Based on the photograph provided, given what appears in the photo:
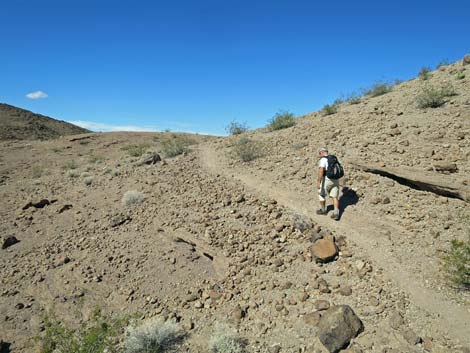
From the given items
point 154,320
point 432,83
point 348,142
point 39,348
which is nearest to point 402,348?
point 154,320

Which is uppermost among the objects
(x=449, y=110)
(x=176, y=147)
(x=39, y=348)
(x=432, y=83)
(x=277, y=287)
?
(x=432, y=83)

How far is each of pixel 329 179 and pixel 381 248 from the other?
6.23 feet

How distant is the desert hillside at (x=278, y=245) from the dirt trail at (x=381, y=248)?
3cm

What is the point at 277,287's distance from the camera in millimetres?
5594

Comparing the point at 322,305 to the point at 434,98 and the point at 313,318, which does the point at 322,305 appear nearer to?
the point at 313,318

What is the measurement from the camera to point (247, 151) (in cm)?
1184

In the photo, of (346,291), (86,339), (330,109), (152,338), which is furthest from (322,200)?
(330,109)

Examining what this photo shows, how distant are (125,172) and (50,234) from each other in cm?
451

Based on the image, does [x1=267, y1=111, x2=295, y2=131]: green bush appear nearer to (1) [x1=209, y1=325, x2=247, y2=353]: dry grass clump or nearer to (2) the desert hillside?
(2) the desert hillside

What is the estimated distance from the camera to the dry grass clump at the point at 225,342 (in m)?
4.45

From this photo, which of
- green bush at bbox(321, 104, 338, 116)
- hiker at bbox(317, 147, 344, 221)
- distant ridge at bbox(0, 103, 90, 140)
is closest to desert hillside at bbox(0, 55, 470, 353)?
hiker at bbox(317, 147, 344, 221)

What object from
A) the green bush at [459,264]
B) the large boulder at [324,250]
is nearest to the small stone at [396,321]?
the green bush at [459,264]

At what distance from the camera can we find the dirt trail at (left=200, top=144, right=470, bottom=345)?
14.1 feet

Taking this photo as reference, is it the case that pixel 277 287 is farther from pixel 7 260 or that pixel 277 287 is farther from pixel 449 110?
pixel 449 110
